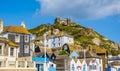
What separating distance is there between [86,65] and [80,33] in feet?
296

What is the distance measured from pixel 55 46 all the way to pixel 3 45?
7543 cm

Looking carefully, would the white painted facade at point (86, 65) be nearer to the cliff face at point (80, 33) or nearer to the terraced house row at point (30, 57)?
the terraced house row at point (30, 57)

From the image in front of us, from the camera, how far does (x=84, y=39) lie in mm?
167250

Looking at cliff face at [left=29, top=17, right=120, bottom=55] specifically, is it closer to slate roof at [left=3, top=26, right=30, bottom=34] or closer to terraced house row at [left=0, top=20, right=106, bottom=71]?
terraced house row at [left=0, top=20, right=106, bottom=71]

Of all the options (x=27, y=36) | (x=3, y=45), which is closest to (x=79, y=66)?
(x=27, y=36)

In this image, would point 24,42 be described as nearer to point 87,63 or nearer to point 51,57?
point 51,57

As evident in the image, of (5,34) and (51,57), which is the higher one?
(5,34)

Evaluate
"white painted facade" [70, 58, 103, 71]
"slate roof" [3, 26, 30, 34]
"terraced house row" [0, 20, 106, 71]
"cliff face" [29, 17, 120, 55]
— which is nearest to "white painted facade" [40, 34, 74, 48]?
"terraced house row" [0, 20, 106, 71]

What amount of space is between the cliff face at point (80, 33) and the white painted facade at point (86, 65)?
6062 cm

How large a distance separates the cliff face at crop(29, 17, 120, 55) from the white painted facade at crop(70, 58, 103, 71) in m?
60.6

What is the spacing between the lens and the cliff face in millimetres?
166238

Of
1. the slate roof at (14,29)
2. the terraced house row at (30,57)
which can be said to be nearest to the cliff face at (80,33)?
the terraced house row at (30,57)

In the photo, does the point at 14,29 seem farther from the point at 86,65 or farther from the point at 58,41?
the point at 58,41

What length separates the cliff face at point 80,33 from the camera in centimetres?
16624
